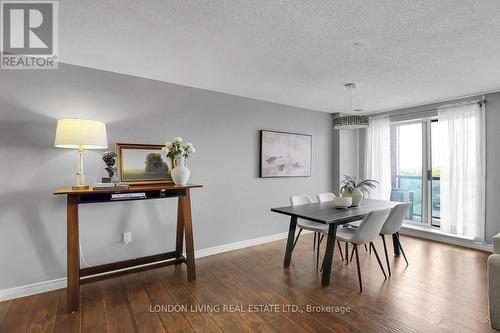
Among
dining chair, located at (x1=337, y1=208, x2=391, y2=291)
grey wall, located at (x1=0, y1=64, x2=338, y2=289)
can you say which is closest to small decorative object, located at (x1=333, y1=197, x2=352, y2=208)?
dining chair, located at (x1=337, y1=208, x2=391, y2=291)

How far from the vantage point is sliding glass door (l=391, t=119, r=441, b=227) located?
441 cm

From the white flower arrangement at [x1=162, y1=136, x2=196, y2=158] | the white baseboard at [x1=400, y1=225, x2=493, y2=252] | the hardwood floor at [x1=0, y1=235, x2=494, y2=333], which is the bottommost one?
the hardwood floor at [x1=0, y1=235, x2=494, y2=333]

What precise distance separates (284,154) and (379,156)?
6.55ft

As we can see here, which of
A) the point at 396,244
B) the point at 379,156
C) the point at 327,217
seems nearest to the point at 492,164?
the point at 379,156

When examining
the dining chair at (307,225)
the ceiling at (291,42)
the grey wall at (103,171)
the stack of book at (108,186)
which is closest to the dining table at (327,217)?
the dining chair at (307,225)

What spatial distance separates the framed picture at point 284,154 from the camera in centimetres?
413

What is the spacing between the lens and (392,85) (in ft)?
11.0

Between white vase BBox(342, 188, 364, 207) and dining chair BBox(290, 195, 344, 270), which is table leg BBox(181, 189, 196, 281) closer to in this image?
dining chair BBox(290, 195, 344, 270)

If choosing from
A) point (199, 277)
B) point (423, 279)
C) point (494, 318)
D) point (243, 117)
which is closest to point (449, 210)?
point (423, 279)

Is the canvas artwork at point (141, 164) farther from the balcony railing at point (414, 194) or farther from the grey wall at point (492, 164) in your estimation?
the grey wall at point (492, 164)

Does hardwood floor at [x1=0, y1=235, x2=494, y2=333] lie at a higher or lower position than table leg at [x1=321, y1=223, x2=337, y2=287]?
lower

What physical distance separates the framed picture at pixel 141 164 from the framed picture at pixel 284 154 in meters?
1.65

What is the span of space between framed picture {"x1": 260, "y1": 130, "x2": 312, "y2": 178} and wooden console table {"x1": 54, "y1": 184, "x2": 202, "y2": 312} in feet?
5.31

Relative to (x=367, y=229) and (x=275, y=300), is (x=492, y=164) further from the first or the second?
(x=275, y=300)
